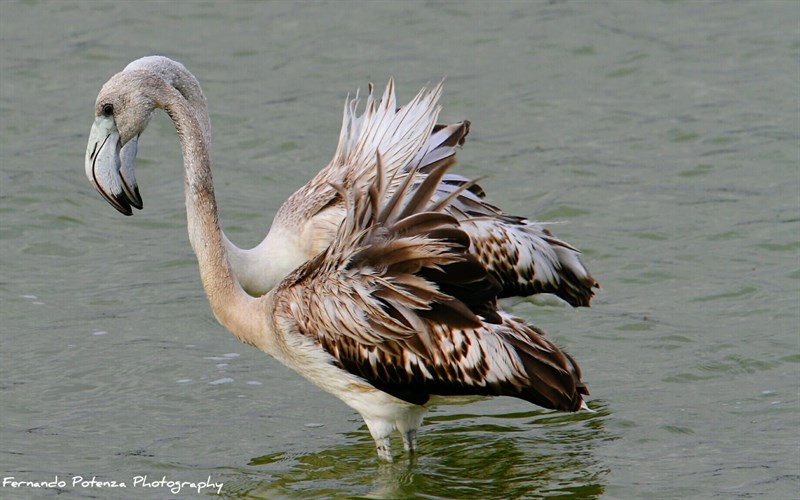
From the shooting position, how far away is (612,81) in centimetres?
1588

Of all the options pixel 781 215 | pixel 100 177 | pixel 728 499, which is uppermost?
pixel 100 177

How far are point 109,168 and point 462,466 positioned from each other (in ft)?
10.2

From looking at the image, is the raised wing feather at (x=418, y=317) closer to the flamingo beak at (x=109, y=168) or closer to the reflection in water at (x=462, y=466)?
the reflection in water at (x=462, y=466)

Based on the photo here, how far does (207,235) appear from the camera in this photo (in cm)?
887

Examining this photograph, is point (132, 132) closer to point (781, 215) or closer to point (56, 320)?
point (56, 320)

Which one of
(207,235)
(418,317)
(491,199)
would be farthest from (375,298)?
(491,199)

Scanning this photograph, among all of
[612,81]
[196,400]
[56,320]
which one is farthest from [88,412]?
[612,81]

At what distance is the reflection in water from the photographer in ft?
28.2

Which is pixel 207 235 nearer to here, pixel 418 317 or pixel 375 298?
pixel 375 298

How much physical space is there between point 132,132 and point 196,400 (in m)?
2.23

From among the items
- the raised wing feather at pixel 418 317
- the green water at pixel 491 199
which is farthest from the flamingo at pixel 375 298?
the green water at pixel 491 199

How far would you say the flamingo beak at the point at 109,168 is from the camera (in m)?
8.88

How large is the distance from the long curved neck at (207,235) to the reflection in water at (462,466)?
957mm

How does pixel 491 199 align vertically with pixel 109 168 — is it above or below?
below
